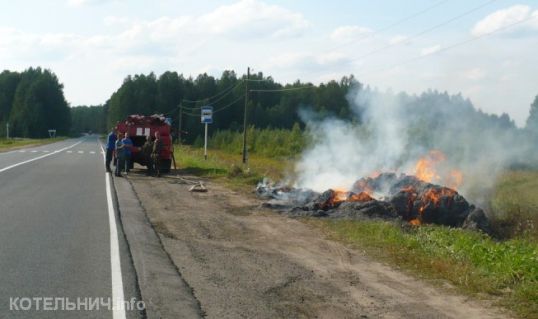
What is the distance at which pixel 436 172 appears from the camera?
59.5 ft

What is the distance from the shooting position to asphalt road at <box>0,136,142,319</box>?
5859mm

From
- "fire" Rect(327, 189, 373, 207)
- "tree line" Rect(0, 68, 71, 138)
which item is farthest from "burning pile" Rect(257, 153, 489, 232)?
"tree line" Rect(0, 68, 71, 138)

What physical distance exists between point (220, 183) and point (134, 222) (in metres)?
9.51

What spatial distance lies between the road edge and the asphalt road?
0.15 m

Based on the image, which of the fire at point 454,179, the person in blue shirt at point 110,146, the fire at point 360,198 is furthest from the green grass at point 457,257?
the person in blue shirt at point 110,146

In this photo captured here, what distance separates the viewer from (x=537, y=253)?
829 centimetres

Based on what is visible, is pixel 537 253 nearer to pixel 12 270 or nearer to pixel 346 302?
pixel 346 302

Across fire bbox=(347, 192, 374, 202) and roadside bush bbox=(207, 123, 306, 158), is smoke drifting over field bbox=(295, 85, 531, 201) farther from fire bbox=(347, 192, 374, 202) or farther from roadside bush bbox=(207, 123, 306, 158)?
roadside bush bbox=(207, 123, 306, 158)

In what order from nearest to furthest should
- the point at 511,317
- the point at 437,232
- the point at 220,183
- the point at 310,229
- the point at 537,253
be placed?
the point at 511,317 → the point at 537,253 → the point at 437,232 → the point at 310,229 → the point at 220,183

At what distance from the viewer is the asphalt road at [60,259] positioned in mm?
5859

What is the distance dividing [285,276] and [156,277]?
1628 millimetres

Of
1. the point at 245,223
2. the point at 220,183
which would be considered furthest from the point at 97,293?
the point at 220,183

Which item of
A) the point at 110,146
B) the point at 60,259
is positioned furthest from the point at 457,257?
the point at 110,146

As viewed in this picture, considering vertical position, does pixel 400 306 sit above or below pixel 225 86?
below
